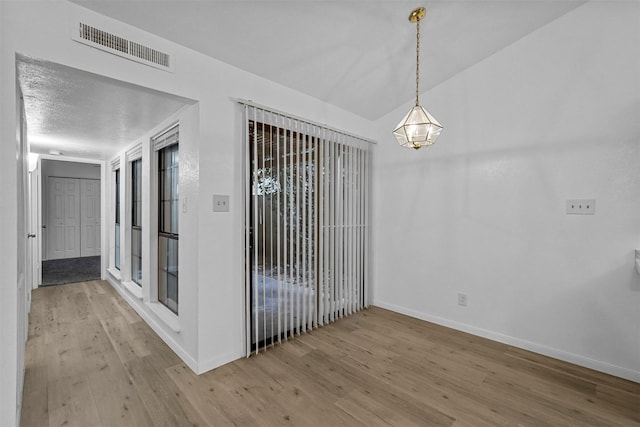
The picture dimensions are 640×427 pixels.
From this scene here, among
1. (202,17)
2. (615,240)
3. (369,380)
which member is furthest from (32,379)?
(615,240)

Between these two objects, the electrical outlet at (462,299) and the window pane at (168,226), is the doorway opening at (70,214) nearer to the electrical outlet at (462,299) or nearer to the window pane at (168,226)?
the window pane at (168,226)

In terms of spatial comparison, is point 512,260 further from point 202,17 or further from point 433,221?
point 202,17

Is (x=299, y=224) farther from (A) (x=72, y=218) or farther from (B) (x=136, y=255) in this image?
(A) (x=72, y=218)

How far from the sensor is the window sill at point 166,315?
107 inches

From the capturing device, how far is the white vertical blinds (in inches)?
103

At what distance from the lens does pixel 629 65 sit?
226 cm

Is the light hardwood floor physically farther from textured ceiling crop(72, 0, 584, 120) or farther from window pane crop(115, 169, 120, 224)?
textured ceiling crop(72, 0, 584, 120)

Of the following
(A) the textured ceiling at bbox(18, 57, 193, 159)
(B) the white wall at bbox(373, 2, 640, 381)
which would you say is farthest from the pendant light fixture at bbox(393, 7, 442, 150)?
(A) the textured ceiling at bbox(18, 57, 193, 159)

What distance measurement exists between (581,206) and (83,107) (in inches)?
177

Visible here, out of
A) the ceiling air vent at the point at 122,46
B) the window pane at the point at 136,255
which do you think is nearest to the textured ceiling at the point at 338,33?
the ceiling air vent at the point at 122,46

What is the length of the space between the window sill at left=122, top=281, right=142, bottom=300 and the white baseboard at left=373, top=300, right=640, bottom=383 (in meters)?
3.30

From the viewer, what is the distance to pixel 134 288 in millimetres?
3916

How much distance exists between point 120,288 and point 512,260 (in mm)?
5241

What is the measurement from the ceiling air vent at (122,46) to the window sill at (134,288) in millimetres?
2771
